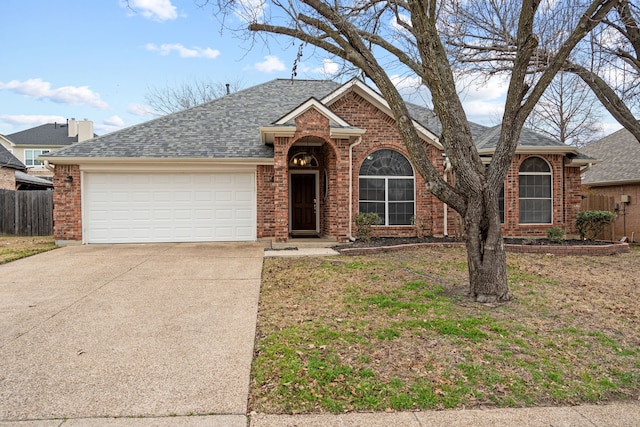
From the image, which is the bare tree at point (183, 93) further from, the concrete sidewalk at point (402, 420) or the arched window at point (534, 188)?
the concrete sidewalk at point (402, 420)

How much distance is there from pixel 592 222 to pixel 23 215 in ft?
71.6

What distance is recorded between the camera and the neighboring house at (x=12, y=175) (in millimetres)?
20312

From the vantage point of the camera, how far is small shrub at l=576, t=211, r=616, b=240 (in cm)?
1282

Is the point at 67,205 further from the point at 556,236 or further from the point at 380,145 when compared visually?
the point at 556,236

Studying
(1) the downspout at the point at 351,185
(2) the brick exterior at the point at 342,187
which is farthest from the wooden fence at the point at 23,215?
(1) the downspout at the point at 351,185

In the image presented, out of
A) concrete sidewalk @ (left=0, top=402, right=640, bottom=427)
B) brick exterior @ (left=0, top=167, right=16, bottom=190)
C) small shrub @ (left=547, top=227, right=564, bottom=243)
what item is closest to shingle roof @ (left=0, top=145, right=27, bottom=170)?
brick exterior @ (left=0, top=167, right=16, bottom=190)

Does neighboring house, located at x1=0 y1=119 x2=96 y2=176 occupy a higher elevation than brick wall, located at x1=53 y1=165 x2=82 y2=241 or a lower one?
higher

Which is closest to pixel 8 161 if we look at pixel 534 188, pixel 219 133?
pixel 219 133

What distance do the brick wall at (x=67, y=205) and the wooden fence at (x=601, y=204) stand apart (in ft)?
60.7

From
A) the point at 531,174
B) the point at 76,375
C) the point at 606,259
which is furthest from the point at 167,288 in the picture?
the point at 531,174

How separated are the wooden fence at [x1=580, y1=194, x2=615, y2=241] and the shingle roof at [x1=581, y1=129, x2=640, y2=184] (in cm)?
121

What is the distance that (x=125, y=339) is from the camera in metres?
4.62

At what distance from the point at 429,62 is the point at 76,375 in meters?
5.80

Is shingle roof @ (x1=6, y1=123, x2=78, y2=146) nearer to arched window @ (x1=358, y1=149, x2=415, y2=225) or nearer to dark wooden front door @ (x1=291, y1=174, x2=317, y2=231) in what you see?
dark wooden front door @ (x1=291, y1=174, x2=317, y2=231)
